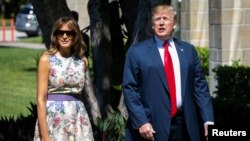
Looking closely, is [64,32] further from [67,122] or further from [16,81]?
[16,81]

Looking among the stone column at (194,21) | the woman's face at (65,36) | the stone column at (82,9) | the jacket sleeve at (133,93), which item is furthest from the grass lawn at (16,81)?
the jacket sleeve at (133,93)

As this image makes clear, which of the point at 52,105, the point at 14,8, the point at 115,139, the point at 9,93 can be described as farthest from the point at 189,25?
the point at 14,8

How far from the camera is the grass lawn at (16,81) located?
548 inches

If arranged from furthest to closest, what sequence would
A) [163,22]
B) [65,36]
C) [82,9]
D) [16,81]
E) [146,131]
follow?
1. [82,9]
2. [16,81]
3. [65,36]
4. [163,22]
5. [146,131]

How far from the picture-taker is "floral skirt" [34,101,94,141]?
5.76 metres

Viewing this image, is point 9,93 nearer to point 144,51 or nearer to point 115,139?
point 115,139

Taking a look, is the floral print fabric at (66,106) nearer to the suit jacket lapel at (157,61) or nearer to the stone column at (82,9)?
the suit jacket lapel at (157,61)

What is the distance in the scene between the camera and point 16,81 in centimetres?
1856

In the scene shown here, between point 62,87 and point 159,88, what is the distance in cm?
96

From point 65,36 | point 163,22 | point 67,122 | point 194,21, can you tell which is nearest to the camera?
point 163,22

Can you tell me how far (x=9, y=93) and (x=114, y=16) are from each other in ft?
22.7

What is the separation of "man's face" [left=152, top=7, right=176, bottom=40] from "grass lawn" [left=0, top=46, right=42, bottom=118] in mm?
6772

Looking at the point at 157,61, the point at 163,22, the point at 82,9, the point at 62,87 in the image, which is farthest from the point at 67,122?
the point at 82,9

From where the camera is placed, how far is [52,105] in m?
5.76
